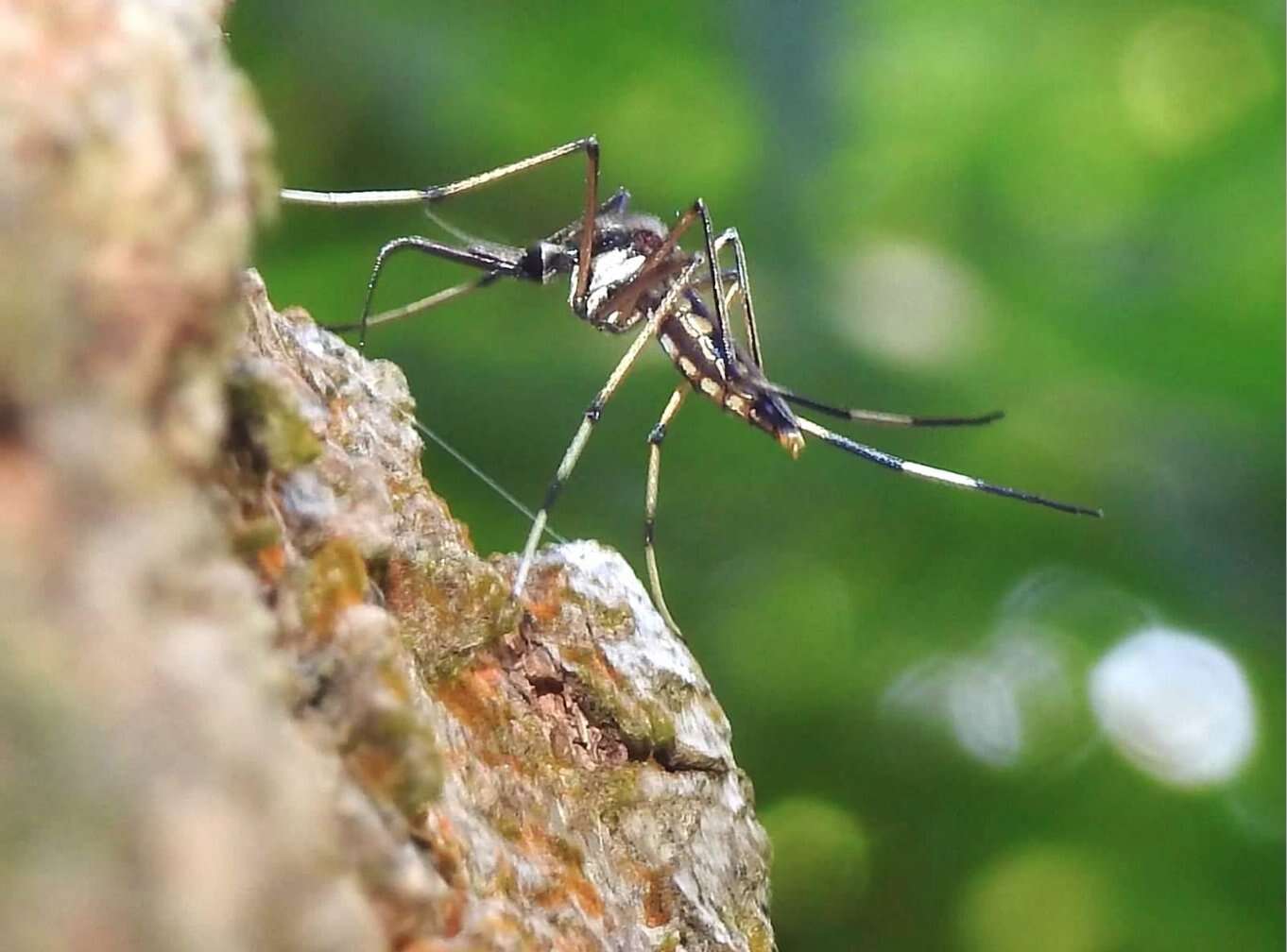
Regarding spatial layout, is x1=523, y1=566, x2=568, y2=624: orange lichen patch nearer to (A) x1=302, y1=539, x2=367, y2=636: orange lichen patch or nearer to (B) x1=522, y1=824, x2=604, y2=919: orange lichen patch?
(B) x1=522, y1=824, x2=604, y2=919: orange lichen patch

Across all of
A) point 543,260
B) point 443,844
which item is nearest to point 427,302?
point 543,260

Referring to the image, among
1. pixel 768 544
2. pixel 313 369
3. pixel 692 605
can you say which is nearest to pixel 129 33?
pixel 313 369

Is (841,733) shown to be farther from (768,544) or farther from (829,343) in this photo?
(829,343)

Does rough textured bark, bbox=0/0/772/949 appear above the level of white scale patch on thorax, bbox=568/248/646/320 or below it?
above

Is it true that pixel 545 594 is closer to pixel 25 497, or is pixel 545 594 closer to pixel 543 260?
pixel 543 260

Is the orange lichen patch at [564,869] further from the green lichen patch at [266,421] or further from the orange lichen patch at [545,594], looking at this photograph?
the green lichen patch at [266,421]

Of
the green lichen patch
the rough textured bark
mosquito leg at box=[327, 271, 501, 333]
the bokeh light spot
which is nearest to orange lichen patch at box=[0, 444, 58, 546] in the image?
the rough textured bark
